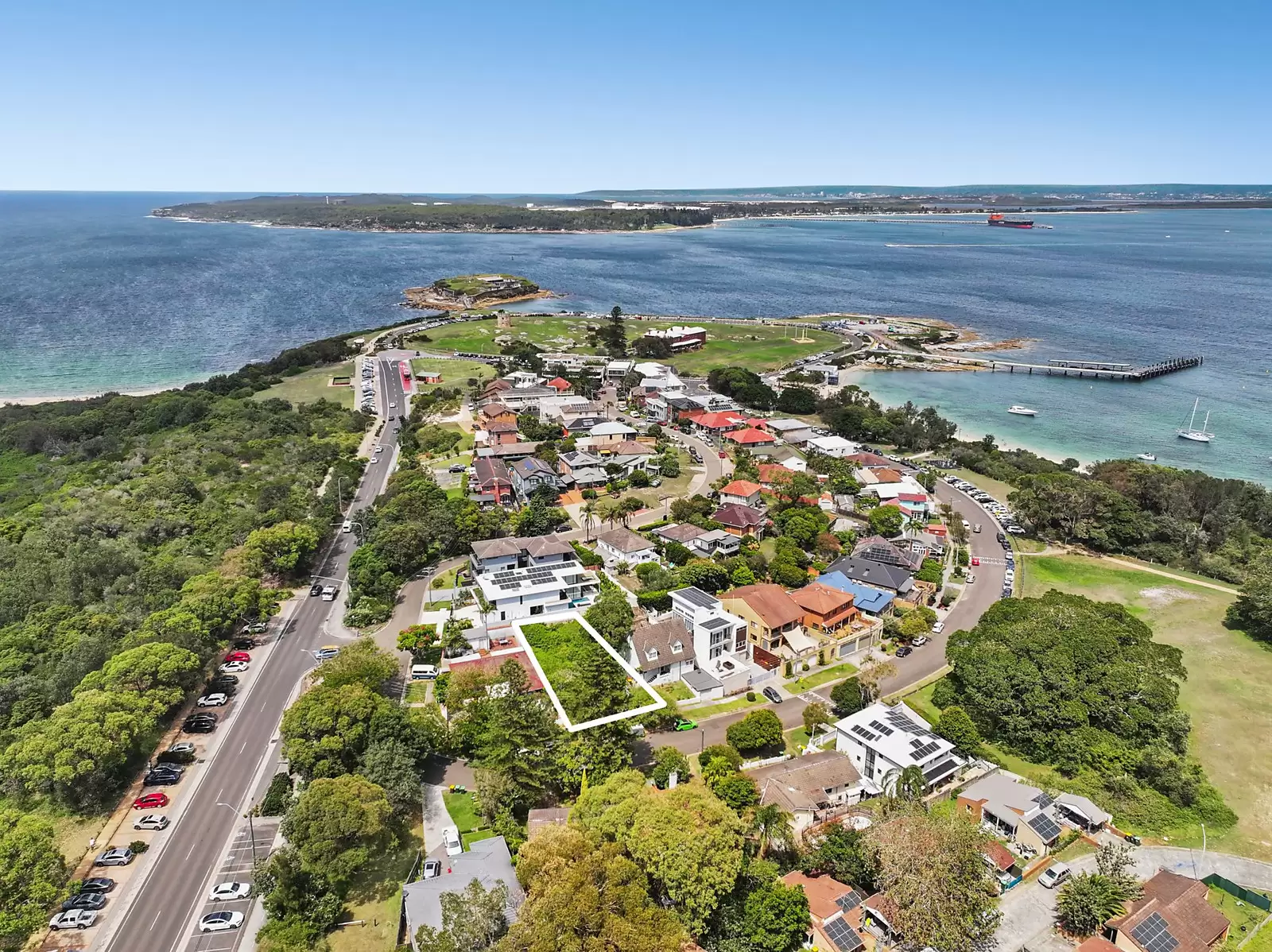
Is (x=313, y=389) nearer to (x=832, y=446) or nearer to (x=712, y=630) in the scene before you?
(x=832, y=446)

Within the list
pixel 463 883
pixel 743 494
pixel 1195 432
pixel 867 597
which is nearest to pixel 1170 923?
pixel 867 597

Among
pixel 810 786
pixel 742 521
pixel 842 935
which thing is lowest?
pixel 742 521

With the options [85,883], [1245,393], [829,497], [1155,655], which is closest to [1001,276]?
[1245,393]

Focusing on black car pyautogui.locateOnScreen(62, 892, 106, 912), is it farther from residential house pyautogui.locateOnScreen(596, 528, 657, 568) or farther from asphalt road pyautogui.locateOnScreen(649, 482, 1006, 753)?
residential house pyautogui.locateOnScreen(596, 528, 657, 568)

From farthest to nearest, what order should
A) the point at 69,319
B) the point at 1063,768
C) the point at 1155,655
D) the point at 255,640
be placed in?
the point at 69,319, the point at 255,640, the point at 1155,655, the point at 1063,768

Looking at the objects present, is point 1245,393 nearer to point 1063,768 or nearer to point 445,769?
point 1063,768

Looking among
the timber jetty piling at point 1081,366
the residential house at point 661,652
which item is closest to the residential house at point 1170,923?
the residential house at point 661,652

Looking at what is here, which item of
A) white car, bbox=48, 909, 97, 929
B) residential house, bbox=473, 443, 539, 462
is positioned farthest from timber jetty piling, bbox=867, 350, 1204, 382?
white car, bbox=48, 909, 97, 929
